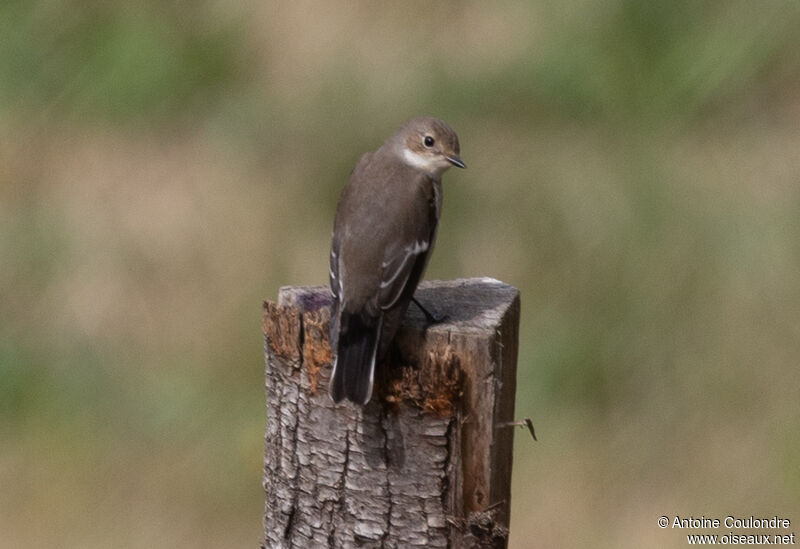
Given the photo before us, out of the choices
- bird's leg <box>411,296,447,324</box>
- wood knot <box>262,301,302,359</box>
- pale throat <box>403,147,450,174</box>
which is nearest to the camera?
wood knot <box>262,301,302,359</box>

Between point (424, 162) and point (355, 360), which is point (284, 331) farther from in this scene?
point (424, 162)

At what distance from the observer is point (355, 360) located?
3889 millimetres

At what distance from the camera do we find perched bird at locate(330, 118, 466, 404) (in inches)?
158

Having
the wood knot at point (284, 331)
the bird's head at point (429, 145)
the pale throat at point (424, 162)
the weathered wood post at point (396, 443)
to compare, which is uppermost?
the bird's head at point (429, 145)

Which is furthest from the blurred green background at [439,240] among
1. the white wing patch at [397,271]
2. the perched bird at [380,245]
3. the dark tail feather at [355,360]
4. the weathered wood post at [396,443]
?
the dark tail feather at [355,360]

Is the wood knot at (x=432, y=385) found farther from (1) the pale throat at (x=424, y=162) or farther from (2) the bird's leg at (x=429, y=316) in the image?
(1) the pale throat at (x=424, y=162)

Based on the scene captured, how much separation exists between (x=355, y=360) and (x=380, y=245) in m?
0.85

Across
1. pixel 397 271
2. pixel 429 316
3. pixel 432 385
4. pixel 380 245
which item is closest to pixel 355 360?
pixel 432 385

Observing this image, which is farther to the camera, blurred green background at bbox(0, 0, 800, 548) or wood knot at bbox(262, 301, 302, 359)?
blurred green background at bbox(0, 0, 800, 548)

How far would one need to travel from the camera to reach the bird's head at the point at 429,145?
538cm

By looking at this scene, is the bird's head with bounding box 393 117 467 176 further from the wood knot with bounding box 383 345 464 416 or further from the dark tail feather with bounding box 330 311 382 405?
the wood knot with bounding box 383 345 464 416

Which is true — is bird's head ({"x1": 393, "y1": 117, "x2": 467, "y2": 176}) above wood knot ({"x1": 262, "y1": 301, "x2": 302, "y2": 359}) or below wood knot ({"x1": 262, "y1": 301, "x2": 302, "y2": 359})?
above

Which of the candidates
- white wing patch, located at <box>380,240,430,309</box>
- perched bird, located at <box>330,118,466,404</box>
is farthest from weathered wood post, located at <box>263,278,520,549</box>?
white wing patch, located at <box>380,240,430,309</box>

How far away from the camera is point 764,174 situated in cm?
777
